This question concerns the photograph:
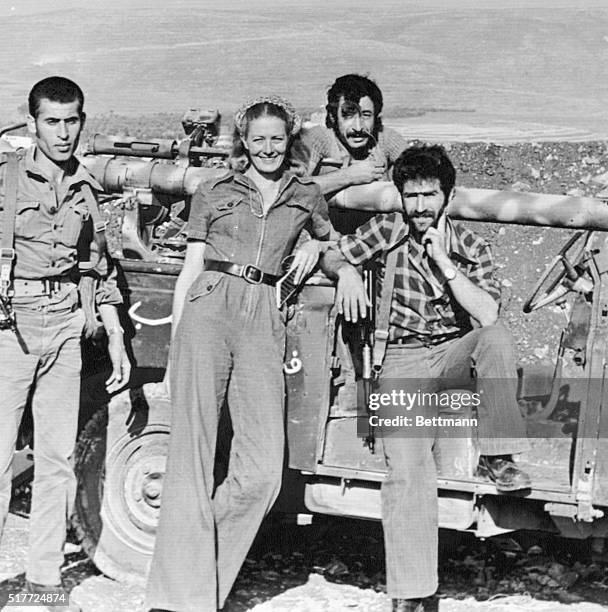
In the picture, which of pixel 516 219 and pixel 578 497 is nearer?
pixel 578 497

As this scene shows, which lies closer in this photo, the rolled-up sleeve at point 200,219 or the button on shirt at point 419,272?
the rolled-up sleeve at point 200,219

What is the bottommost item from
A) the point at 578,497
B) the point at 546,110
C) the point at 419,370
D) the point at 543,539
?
the point at 543,539

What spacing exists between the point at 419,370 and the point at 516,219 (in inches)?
32.0

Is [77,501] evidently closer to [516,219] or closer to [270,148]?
[270,148]

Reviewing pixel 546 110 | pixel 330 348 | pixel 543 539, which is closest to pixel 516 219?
pixel 330 348

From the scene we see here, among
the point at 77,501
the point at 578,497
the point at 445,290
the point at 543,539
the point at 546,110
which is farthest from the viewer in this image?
the point at 546,110

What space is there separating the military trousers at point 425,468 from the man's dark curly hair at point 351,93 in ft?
5.22

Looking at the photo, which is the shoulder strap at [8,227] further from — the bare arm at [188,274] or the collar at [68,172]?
the bare arm at [188,274]

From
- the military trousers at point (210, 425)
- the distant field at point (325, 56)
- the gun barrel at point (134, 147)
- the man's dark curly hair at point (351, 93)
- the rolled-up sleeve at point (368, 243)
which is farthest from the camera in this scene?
the distant field at point (325, 56)

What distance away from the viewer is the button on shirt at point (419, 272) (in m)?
4.67

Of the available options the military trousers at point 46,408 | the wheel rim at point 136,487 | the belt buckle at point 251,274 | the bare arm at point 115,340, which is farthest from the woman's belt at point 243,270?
the wheel rim at point 136,487

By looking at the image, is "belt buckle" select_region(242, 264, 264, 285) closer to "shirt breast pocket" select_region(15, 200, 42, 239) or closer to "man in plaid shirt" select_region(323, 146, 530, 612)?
"man in plaid shirt" select_region(323, 146, 530, 612)

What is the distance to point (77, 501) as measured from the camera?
5098 millimetres

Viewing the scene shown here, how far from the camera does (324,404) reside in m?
4.64
